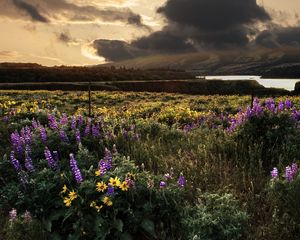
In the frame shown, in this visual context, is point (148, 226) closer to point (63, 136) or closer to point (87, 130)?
point (63, 136)

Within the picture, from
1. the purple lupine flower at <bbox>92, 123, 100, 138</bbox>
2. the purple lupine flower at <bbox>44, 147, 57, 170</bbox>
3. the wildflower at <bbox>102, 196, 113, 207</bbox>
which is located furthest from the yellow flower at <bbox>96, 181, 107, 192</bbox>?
the purple lupine flower at <bbox>92, 123, 100, 138</bbox>

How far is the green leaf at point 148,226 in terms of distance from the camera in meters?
5.05

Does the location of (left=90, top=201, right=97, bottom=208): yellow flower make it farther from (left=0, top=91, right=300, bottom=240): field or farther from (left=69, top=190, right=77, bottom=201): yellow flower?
(left=69, top=190, right=77, bottom=201): yellow flower

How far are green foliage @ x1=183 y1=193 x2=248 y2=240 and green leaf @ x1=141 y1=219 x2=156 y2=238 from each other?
0.38 metres

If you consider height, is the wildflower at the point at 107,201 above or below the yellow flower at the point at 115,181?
below

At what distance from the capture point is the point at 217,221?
4848 mm

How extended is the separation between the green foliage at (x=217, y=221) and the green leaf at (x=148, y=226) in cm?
38

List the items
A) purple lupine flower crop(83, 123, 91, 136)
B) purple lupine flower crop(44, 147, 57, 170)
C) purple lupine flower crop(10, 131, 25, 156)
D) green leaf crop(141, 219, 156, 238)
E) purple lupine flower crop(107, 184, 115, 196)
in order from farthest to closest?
purple lupine flower crop(83, 123, 91, 136), purple lupine flower crop(10, 131, 25, 156), purple lupine flower crop(44, 147, 57, 170), purple lupine flower crop(107, 184, 115, 196), green leaf crop(141, 219, 156, 238)

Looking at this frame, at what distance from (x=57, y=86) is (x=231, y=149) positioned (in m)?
53.0

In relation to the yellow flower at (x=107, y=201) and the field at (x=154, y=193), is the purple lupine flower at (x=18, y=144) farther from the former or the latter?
the yellow flower at (x=107, y=201)

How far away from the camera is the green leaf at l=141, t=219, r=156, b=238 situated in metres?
5.05

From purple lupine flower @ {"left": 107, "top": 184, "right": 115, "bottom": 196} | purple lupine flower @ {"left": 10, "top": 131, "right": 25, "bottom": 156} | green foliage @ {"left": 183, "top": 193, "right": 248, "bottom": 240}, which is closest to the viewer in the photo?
green foliage @ {"left": 183, "top": 193, "right": 248, "bottom": 240}

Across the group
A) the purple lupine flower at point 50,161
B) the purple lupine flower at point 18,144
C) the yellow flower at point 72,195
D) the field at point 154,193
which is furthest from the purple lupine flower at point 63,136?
the yellow flower at point 72,195

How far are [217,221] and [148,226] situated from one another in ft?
2.67
